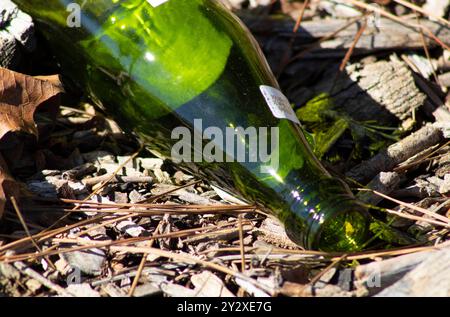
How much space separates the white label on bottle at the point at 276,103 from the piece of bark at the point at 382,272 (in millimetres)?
522

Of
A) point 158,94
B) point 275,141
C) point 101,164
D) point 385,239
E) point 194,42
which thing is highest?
point 194,42

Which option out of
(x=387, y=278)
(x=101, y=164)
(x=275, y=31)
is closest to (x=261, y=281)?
(x=387, y=278)

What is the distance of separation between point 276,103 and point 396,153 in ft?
1.69

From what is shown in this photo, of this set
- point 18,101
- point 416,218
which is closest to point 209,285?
point 416,218

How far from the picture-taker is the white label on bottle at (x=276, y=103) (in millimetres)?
1974

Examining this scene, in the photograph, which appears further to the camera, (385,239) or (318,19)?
(318,19)

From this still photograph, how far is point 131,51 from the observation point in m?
1.99

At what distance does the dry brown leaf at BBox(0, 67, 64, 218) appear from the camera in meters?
1.94

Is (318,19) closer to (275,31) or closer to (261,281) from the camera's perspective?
(275,31)

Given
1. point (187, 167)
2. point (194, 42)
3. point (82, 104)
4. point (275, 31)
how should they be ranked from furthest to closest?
point (275, 31) < point (82, 104) < point (187, 167) < point (194, 42)

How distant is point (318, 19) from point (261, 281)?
156 cm

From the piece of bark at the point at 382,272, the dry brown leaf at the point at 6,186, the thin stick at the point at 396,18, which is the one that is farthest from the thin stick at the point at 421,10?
the dry brown leaf at the point at 6,186

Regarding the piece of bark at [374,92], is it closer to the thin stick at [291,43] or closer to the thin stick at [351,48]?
the thin stick at [351,48]

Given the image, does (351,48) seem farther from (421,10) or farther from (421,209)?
(421,209)
